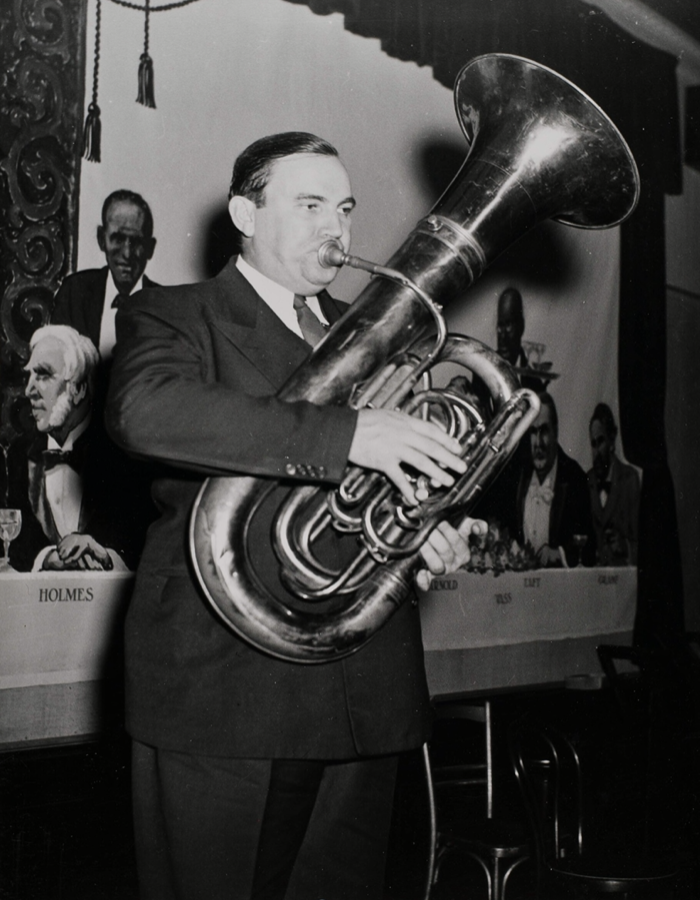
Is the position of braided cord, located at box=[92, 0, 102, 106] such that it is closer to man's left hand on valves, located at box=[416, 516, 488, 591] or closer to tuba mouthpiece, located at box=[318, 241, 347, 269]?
tuba mouthpiece, located at box=[318, 241, 347, 269]

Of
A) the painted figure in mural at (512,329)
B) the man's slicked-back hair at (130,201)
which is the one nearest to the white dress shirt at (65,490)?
the man's slicked-back hair at (130,201)

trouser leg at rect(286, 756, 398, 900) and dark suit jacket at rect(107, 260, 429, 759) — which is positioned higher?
dark suit jacket at rect(107, 260, 429, 759)

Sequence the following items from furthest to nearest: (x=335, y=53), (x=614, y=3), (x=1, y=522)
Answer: (x=614, y=3), (x=335, y=53), (x=1, y=522)

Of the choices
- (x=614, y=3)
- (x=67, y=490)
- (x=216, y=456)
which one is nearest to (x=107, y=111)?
(x=67, y=490)

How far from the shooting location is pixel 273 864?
1478mm

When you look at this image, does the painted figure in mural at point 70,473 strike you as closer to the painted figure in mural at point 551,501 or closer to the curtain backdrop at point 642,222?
the painted figure in mural at point 551,501

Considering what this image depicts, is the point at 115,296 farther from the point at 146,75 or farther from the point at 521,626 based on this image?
the point at 521,626

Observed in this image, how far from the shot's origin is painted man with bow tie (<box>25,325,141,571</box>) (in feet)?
9.27

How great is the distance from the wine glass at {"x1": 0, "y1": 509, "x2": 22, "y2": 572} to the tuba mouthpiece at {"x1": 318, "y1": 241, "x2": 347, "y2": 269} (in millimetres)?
1617

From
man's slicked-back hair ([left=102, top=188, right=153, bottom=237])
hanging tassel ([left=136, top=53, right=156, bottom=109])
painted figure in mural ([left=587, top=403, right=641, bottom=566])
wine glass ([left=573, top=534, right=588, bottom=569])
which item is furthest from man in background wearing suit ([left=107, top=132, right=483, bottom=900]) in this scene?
painted figure in mural ([left=587, top=403, right=641, bottom=566])

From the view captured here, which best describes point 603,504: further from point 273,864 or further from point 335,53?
point 273,864


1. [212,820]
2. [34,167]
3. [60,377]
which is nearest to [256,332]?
[212,820]

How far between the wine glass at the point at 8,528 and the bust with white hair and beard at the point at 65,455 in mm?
56

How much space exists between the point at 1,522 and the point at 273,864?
1611mm
